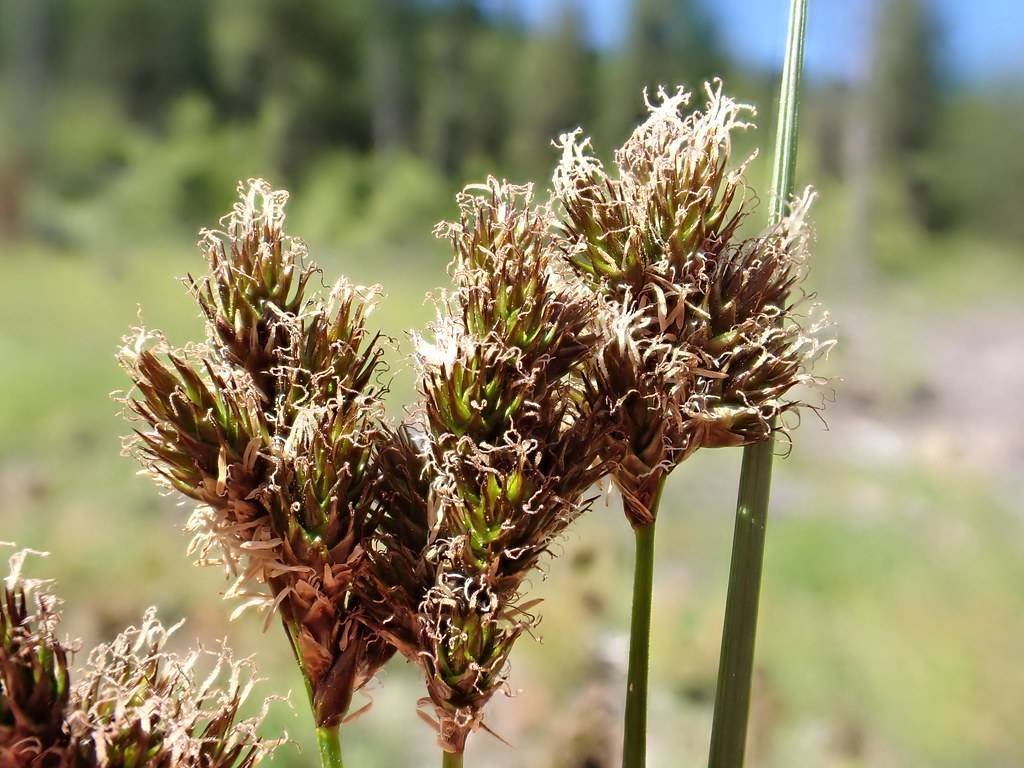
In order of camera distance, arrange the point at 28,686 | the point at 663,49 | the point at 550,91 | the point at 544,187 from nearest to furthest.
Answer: the point at 28,686
the point at 544,187
the point at 663,49
the point at 550,91

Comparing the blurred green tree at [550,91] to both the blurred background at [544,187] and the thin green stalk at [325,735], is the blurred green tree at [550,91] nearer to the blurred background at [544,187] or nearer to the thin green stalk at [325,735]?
the blurred background at [544,187]

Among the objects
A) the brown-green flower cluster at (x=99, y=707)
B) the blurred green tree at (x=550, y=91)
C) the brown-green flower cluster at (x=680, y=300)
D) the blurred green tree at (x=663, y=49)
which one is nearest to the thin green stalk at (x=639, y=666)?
the brown-green flower cluster at (x=680, y=300)

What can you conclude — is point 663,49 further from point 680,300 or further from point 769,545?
point 680,300

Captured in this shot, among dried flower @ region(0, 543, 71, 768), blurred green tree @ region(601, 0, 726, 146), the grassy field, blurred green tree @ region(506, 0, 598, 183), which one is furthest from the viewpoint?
blurred green tree @ region(506, 0, 598, 183)

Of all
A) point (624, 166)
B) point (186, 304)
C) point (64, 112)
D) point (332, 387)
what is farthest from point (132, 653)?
point (64, 112)

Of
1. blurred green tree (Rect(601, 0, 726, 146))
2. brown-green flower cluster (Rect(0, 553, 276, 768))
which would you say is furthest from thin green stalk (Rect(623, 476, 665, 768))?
blurred green tree (Rect(601, 0, 726, 146))

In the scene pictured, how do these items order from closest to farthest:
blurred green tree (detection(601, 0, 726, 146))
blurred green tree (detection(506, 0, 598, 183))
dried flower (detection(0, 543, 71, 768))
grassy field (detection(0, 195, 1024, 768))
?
dried flower (detection(0, 543, 71, 768)) → grassy field (detection(0, 195, 1024, 768)) → blurred green tree (detection(601, 0, 726, 146)) → blurred green tree (detection(506, 0, 598, 183))

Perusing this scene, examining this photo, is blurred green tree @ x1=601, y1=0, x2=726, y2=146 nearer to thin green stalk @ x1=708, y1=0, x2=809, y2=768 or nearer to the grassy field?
the grassy field

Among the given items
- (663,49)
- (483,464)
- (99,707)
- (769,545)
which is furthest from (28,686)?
(663,49)
